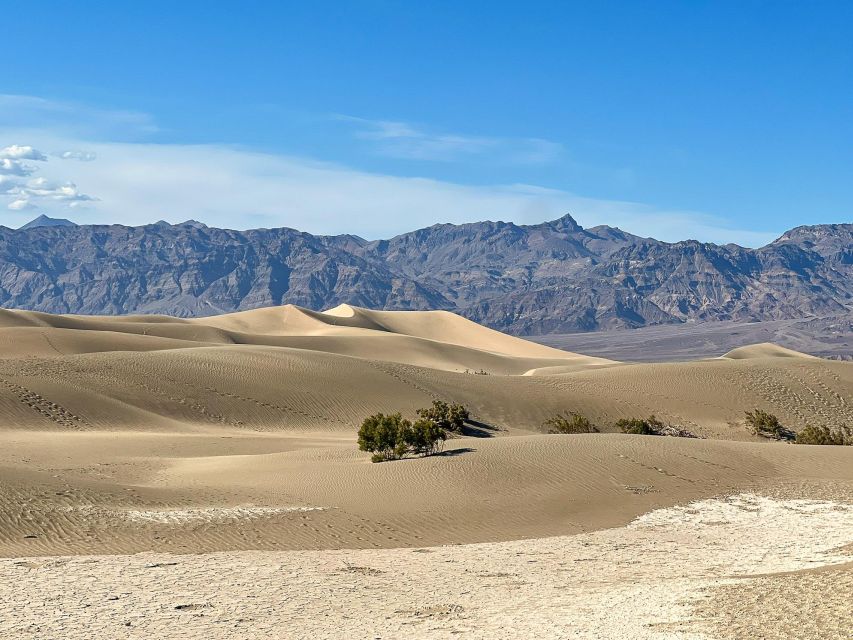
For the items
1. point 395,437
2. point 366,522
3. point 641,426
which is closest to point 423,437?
point 395,437

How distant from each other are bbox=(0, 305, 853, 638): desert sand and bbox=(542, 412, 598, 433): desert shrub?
2323 mm

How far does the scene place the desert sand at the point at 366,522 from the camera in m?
11.1

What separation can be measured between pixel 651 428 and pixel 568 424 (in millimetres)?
3252

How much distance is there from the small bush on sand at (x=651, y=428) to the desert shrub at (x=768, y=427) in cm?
253

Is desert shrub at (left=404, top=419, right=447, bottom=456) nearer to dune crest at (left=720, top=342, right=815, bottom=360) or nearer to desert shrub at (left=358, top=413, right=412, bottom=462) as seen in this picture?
desert shrub at (left=358, top=413, right=412, bottom=462)

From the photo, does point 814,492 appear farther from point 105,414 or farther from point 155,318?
point 155,318

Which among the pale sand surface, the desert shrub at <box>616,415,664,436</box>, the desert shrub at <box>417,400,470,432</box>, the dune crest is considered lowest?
the pale sand surface

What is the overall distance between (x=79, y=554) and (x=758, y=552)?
33.9 feet

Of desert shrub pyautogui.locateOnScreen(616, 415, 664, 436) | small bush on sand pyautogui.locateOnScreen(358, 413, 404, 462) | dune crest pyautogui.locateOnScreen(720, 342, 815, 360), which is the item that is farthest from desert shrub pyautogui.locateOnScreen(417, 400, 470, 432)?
dune crest pyautogui.locateOnScreen(720, 342, 815, 360)

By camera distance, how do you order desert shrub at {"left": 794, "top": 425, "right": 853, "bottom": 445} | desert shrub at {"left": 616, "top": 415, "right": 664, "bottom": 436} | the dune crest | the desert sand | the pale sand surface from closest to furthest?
the pale sand surface, the desert sand, desert shrub at {"left": 794, "top": 425, "right": 853, "bottom": 445}, desert shrub at {"left": 616, "top": 415, "right": 664, "bottom": 436}, the dune crest

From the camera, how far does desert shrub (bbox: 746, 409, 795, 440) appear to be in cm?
3644

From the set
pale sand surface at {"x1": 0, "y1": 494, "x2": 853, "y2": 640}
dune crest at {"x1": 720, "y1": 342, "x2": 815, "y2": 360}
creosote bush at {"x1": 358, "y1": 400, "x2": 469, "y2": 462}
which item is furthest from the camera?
dune crest at {"x1": 720, "y1": 342, "x2": 815, "y2": 360}

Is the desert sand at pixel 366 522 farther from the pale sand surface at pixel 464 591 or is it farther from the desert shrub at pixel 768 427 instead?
the desert shrub at pixel 768 427

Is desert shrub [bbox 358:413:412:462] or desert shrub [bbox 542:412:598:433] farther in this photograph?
desert shrub [bbox 542:412:598:433]
